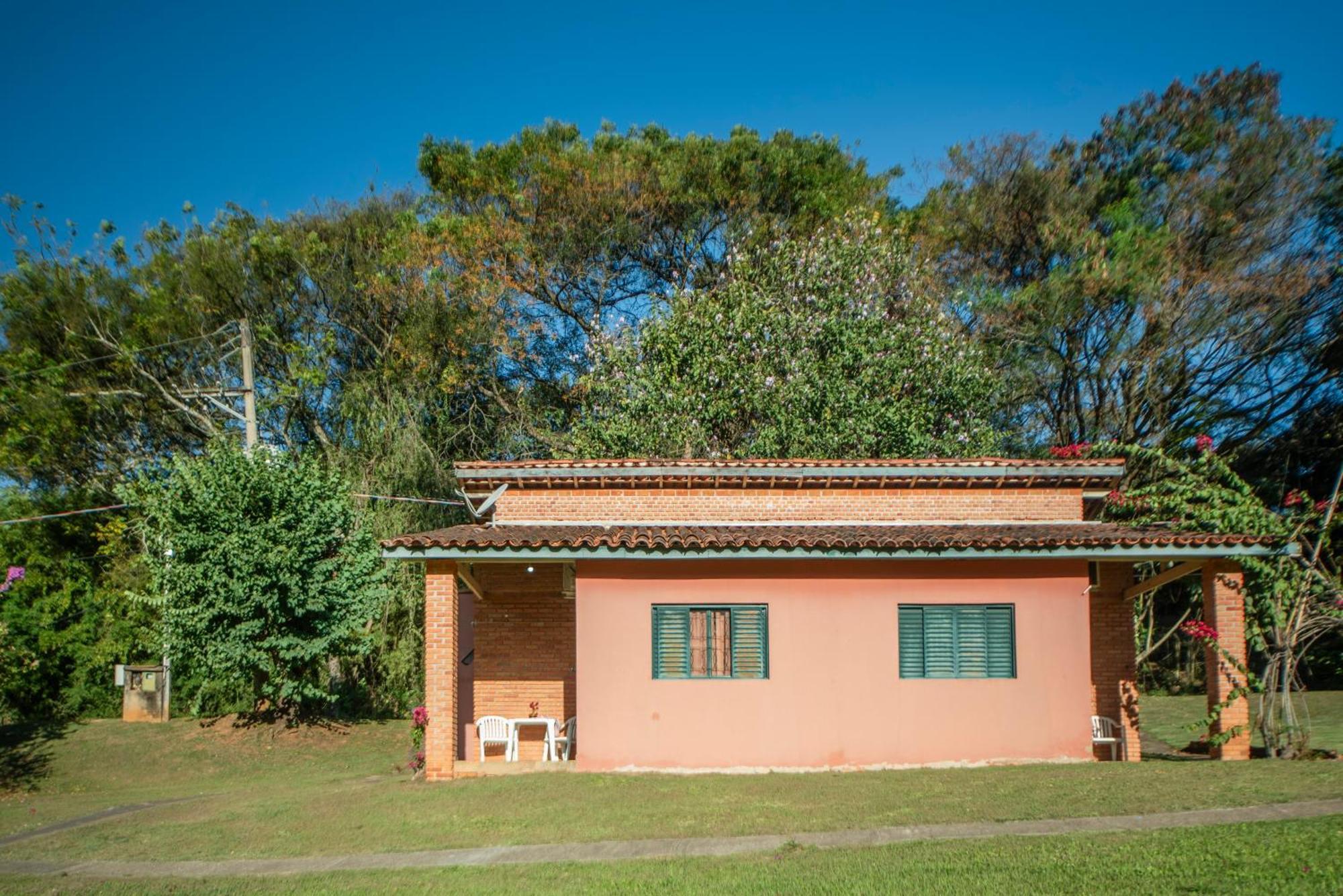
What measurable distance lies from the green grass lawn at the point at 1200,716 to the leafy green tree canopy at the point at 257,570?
46.8ft

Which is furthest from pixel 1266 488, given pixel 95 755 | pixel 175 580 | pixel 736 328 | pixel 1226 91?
pixel 95 755

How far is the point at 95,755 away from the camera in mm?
19359

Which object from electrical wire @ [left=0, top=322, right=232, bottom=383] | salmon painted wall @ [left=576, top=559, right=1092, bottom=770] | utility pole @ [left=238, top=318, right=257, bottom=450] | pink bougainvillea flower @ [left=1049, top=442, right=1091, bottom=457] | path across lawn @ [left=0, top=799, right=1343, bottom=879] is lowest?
path across lawn @ [left=0, top=799, right=1343, bottom=879]

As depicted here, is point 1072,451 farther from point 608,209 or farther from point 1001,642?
point 608,209

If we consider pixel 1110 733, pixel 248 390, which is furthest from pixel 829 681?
pixel 248 390

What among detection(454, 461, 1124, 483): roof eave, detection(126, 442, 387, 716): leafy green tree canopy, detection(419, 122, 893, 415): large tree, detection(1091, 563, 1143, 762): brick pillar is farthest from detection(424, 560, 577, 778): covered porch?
detection(419, 122, 893, 415): large tree

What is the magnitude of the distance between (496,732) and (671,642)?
325 centimetres

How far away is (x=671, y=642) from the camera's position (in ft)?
46.5

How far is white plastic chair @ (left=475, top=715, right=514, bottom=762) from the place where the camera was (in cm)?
1544

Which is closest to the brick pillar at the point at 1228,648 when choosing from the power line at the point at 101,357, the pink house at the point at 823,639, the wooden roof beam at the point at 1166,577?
the pink house at the point at 823,639

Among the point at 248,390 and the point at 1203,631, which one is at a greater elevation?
the point at 248,390

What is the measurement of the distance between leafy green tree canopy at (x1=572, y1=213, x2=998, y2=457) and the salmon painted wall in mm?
10259

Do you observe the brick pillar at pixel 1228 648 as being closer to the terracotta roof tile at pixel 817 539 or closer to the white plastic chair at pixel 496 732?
the terracotta roof tile at pixel 817 539

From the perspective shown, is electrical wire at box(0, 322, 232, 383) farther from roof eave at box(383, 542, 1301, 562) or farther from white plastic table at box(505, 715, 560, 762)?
roof eave at box(383, 542, 1301, 562)
